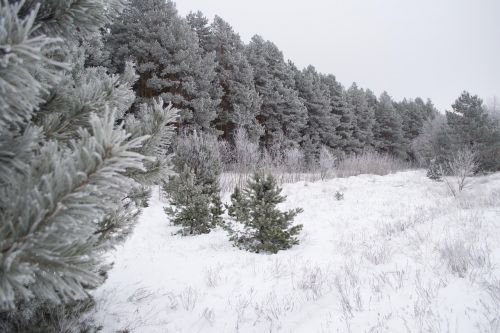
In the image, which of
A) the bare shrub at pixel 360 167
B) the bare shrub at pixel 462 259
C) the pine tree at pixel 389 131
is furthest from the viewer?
A: the pine tree at pixel 389 131

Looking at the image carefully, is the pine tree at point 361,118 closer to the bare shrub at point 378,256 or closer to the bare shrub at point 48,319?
the bare shrub at point 378,256

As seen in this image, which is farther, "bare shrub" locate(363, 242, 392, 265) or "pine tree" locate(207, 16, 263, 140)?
"pine tree" locate(207, 16, 263, 140)

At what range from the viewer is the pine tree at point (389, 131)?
4303 centimetres

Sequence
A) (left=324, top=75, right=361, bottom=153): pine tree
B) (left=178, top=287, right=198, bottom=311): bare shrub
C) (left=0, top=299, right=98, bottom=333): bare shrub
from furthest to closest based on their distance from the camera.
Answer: (left=324, top=75, right=361, bottom=153): pine tree < (left=178, top=287, right=198, bottom=311): bare shrub < (left=0, top=299, right=98, bottom=333): bare shrub

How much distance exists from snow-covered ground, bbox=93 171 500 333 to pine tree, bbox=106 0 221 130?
42.3 feet

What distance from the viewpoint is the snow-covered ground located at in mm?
2921

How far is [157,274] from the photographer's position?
500cm

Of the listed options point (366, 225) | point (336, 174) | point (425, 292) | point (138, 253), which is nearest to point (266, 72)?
point (336, 174)

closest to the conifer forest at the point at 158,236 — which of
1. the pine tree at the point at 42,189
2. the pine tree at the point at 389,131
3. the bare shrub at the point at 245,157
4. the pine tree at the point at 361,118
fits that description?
the pine tree at the point at 42,189

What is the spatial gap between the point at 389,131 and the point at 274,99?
959 inches

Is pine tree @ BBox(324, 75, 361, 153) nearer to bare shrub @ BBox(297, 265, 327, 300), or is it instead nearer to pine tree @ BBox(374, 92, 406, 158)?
pine tree @ BBox(374, 92, 406, 158)

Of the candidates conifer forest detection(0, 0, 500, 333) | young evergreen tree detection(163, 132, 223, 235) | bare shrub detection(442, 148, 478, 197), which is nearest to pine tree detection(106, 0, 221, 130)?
conifer forest detection(0, 0, 500, 333)

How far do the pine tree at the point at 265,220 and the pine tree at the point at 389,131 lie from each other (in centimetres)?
4003


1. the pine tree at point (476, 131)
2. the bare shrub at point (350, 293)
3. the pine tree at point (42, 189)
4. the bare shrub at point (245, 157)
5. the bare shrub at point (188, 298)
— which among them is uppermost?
the pine tree at point (476, 131)
